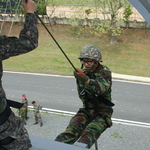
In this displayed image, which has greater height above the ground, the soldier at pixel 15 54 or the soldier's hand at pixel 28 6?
the soldier's hand at pixel 28 6

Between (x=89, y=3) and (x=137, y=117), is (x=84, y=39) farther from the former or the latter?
(x=137, y=117)

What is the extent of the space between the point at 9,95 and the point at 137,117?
6886 millimetres

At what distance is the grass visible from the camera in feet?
70.3

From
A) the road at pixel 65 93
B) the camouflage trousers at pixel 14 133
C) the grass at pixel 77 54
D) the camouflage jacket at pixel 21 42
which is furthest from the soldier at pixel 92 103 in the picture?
the grass at pixel 77 54

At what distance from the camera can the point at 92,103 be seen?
505cm

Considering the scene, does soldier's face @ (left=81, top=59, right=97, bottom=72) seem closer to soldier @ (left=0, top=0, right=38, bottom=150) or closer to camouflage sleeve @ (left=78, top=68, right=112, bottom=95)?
camouflage sleeve @ (left=78, top=68, right=112, bottom=95)

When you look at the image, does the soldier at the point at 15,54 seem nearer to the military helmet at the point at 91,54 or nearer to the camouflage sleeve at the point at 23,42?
the camouflage sleeve at the point at 23,42

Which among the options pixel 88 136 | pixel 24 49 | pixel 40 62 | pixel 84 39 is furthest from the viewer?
pixel 84 39

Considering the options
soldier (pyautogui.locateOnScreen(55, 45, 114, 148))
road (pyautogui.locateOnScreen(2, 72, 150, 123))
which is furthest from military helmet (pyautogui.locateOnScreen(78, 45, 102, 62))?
road (pyautogui.locateOnScreen(2, 72, 150, 123))

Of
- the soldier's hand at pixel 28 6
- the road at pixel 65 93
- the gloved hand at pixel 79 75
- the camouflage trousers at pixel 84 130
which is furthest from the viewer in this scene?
the road at pixel 65 93

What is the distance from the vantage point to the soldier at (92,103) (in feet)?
15.2

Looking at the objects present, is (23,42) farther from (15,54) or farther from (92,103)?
(92,103)

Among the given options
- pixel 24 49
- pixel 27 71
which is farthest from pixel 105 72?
pixel 27 71

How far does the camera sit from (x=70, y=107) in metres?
13.1
